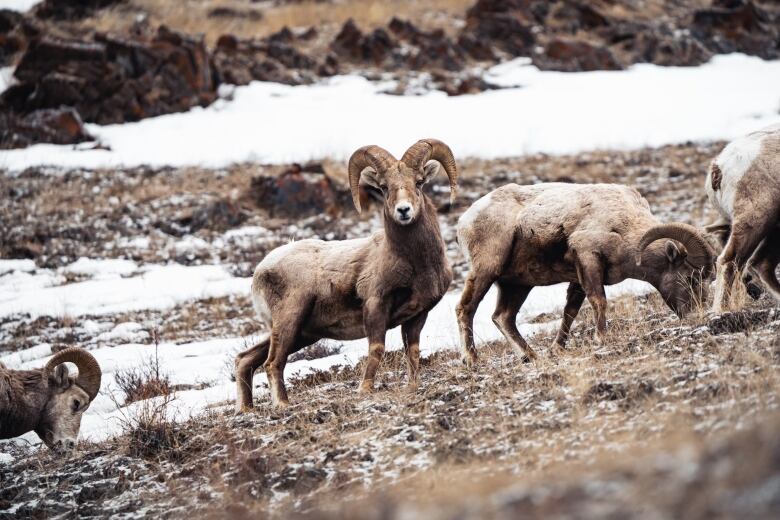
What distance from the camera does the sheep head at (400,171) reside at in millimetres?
7379

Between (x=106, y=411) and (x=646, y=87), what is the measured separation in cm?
1993

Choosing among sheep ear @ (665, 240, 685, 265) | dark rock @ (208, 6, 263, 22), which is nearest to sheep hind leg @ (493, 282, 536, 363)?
sheep ear @ (665, 240, 685, 265)

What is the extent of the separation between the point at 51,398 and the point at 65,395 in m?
0.15

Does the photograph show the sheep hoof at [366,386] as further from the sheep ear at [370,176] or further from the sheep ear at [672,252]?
the sheep ear at [672,252]

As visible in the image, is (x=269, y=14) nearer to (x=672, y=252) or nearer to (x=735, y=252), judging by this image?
(x=672, y=252)

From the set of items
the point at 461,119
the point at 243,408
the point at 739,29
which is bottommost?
the point at 243,408

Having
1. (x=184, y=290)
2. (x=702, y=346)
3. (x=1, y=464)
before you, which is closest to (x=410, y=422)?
(x=702, y=346)

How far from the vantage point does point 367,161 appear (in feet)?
25.6

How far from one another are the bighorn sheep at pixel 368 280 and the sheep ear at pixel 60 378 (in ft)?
6.74

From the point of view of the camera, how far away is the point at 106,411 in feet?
31.7

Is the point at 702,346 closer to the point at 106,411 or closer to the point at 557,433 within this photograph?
the point at 557,433

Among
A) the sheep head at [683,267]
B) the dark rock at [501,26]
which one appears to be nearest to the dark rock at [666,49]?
the dark rock at [501,26]

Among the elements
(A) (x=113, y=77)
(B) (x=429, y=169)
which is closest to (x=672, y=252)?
(B) (x=429, y=169)

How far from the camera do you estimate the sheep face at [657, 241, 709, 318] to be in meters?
7.85
